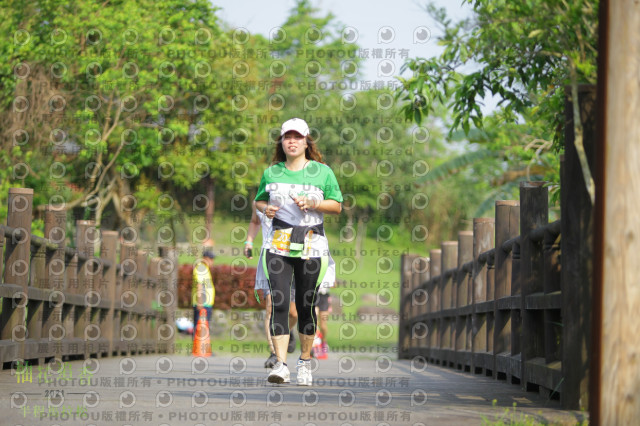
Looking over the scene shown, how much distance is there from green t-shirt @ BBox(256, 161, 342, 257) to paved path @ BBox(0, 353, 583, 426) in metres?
0.97

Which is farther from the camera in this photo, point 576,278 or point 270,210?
point 270,210

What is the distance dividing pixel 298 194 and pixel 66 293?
4.01m

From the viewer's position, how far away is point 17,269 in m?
8.55

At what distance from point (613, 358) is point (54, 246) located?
7046mm

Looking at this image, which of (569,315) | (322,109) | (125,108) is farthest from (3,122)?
(322,109)

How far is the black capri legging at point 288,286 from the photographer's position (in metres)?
7.35

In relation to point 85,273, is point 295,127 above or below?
above

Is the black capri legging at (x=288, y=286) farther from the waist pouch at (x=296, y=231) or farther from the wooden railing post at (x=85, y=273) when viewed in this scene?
the wooden railing post at (x=85, y=273)

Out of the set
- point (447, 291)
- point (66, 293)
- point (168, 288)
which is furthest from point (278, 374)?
point (168, 288)

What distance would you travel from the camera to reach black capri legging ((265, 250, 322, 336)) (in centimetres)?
735

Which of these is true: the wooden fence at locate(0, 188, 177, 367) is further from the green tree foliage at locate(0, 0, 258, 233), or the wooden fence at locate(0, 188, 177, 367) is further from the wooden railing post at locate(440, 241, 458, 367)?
the green tree foliage at locate(0, 0, 258, 233)

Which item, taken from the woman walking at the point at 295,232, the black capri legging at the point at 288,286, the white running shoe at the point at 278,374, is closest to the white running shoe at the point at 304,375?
the woman walking at the point at 295,232

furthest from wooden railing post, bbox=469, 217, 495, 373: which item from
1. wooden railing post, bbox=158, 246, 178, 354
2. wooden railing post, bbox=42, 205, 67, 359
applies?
wooden railing post, bbox=158, 246, 178, 354

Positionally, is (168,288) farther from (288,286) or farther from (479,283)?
(288,286)
